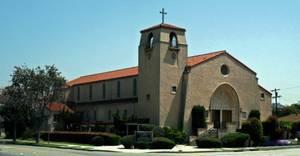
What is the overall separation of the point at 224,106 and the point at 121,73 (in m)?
18.1

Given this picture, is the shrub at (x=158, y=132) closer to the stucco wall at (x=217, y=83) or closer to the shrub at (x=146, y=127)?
the shrub at (x=146, y=127)

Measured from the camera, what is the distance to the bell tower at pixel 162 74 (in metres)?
62.8

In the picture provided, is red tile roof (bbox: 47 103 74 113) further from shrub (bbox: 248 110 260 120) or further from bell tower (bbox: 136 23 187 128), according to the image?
shrub (bbox: 248 110 260 120)

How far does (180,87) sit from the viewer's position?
6462 centimetres

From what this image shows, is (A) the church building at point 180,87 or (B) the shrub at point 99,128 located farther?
(B) the shrub at point 99,128

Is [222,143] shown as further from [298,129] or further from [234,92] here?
[298,129]

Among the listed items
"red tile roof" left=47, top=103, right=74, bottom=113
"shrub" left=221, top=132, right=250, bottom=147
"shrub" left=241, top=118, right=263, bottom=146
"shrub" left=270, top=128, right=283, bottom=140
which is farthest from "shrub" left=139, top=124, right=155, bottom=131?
"red tile roof" left=47, top=103, right=74, bottom=113

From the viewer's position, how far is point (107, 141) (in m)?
55.9

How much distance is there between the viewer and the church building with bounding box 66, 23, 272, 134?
63312 millimetres

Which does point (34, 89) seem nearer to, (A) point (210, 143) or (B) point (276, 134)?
(A) point (210, 143)

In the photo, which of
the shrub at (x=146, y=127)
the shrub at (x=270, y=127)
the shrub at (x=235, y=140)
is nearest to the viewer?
the shrub at (x=235, y=140)

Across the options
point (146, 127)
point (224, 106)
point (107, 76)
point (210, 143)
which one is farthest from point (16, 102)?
point (224, 106)

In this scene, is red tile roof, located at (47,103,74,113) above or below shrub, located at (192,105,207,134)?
above

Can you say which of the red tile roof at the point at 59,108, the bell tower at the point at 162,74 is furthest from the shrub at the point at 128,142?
the red tile roof at the point at 59,108
